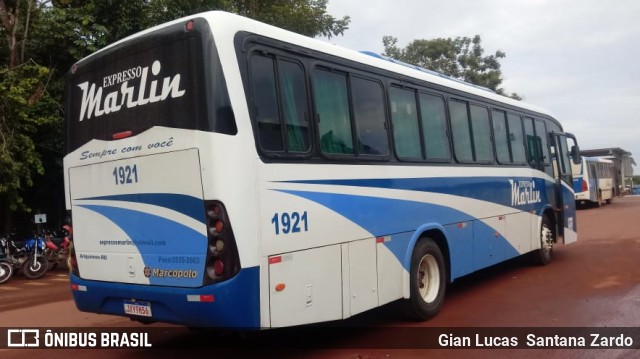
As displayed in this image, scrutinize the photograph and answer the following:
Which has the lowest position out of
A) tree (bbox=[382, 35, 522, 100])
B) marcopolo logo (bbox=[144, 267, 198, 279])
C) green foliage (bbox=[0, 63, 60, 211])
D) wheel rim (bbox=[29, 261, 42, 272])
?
wheel rim (bbox=[29, 261, 42, 272])

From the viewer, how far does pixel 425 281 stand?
22.4 ft

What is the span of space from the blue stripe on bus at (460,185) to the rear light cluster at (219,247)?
0.82 metres

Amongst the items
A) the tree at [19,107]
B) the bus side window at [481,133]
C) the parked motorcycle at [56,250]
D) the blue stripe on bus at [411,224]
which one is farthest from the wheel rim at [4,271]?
the bus side window at [481,133]

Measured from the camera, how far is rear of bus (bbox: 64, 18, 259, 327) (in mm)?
4297

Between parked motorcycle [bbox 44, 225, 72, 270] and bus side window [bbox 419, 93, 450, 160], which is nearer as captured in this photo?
bus side window [bbox 419, 93, 450, 160]

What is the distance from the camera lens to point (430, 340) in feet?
19.2

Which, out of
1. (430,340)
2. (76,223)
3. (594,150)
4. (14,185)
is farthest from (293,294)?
(594,150)

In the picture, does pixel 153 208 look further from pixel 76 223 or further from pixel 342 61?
pixel 342 61

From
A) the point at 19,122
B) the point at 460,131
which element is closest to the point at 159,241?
the point at 460,131

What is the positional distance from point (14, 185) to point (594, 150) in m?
47.5

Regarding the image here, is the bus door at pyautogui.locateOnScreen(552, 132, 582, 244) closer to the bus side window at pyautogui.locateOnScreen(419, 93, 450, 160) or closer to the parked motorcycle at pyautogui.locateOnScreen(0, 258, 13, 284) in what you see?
the bus side window at pyautogui.locateOnScreen(419, 93, 450, 160)

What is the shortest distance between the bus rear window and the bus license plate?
1.54m

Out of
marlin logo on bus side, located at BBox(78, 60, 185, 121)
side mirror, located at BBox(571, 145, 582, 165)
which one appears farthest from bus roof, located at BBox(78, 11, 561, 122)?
side mirror, located at BBox(571, 145, 582, 165)

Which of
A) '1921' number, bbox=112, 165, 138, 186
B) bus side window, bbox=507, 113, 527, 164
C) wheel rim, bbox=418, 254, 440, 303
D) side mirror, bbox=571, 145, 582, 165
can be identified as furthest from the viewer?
side mirror, bbox=571, 145, 582, 165
